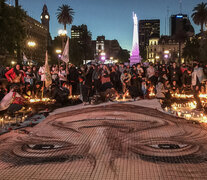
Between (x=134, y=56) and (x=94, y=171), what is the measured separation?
47.8 metres

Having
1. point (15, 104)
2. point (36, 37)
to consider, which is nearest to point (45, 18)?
point (36, 37)

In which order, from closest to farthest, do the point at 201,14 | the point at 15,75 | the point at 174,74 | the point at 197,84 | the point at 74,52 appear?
the point at 197,84, the point at 15,75, the point at 174,74, the point at 201,14, the point at 74,52

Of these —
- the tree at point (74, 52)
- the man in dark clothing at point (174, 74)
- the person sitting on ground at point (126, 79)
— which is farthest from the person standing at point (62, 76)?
the tree at point (74, 52)

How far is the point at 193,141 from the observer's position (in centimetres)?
669

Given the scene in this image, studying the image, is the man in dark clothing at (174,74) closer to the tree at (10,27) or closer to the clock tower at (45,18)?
the tree at (10,27)

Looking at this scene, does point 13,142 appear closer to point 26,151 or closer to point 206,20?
point 26,151

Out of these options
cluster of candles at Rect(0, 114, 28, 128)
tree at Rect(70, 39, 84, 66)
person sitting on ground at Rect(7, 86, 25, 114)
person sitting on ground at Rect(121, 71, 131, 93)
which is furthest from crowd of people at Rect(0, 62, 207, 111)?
tree at Rect(70, 39, 84, 66)

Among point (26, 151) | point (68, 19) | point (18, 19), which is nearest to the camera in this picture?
point (26, 151)

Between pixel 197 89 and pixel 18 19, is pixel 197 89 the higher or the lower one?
the lower one

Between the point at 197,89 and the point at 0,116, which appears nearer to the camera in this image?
the point at 0,116

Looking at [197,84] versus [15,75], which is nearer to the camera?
[197,84]

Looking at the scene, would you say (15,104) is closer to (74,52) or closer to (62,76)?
(62,76)

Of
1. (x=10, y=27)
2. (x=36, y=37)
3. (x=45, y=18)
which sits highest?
(x=45, y=18)

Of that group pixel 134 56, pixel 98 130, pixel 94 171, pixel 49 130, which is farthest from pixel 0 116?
pixel 134 56
